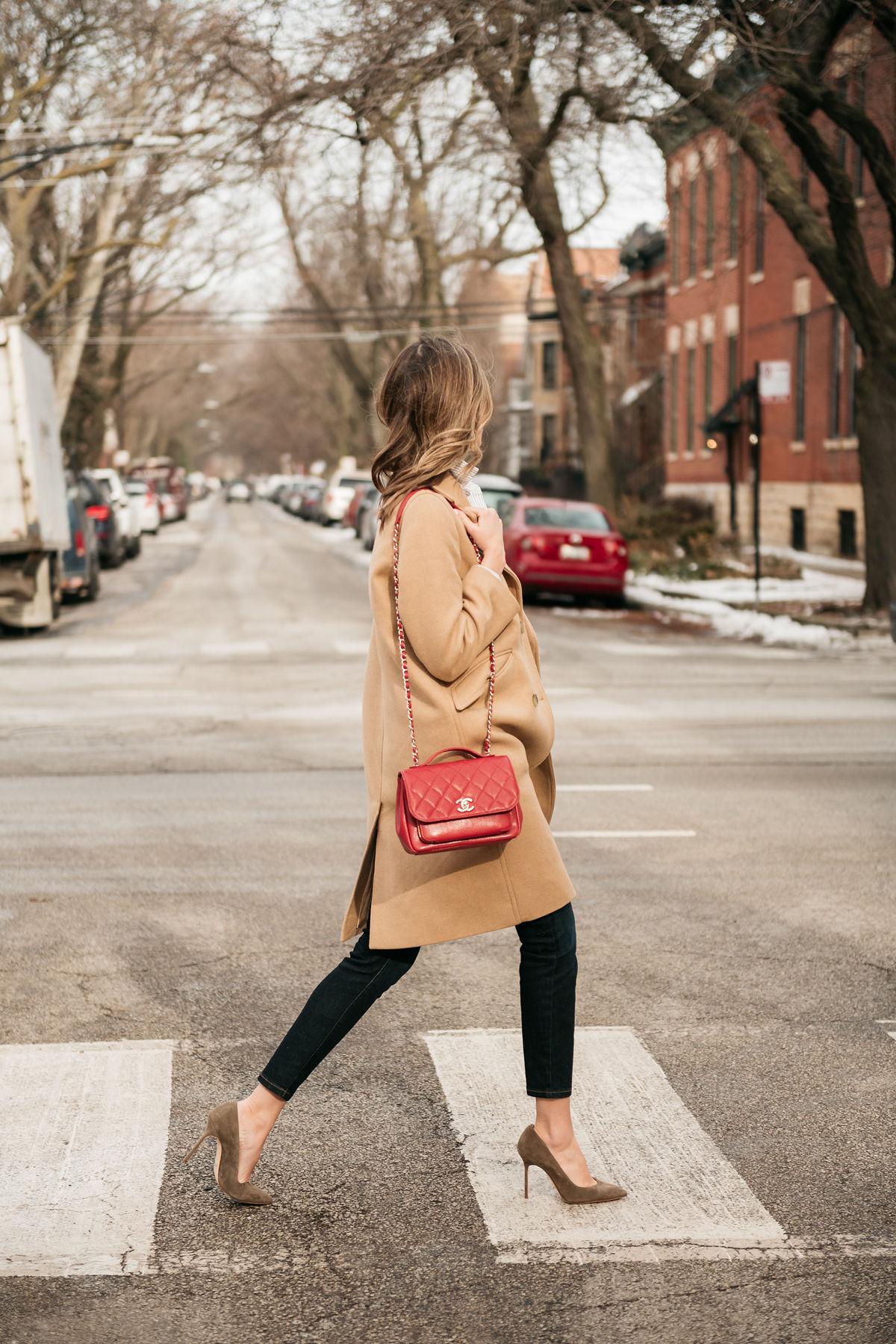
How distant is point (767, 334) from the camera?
111 ft

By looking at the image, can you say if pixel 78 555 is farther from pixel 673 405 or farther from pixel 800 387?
pixel 673 405

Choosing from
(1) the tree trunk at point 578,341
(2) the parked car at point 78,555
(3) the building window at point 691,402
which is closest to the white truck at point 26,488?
(2) the parked car at point 78,555

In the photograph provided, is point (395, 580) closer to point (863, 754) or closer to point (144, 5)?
point (863, 754)

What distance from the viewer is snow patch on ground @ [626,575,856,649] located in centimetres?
1753

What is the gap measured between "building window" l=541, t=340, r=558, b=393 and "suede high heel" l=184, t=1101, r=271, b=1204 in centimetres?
6397

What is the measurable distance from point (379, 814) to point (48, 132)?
29.8m

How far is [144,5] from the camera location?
2753 cm

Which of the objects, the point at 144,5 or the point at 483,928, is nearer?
the point at 483,928

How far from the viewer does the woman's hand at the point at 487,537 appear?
3439 mm

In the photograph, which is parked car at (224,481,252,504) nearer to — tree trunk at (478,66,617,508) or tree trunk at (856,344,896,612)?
tree trunk at (478,66,617,508)

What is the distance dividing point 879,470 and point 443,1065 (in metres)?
15.4

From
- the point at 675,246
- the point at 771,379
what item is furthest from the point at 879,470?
the point at 675,246

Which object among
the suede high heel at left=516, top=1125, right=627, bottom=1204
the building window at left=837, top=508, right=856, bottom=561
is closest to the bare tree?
the building window at left=837, top=508, right=856, bottom=561

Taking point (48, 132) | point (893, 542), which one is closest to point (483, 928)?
point (893, 542)
